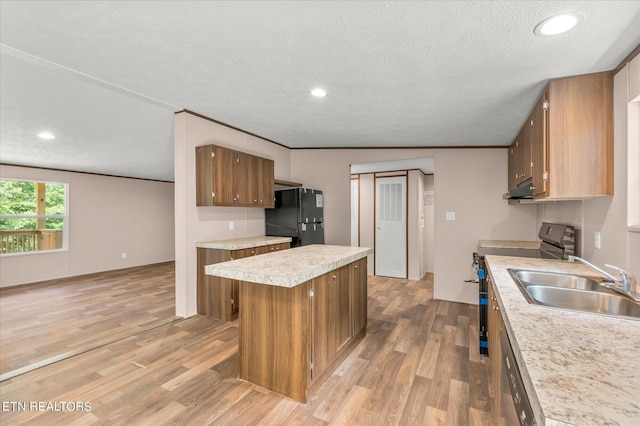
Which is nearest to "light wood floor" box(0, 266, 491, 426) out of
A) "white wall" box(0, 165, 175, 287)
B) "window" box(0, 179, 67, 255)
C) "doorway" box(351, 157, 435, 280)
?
"doorway" box(351, 157, 435, 280)

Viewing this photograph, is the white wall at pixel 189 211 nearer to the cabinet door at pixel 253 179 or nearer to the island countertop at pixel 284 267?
the cabinet door at pixel 253 179

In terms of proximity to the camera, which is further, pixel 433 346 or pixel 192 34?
pixel 433 346

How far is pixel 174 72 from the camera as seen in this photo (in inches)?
89.9

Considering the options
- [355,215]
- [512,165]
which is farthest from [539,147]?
[355,215]

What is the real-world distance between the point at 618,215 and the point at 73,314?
5.46 meters

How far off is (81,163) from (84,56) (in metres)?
4.26

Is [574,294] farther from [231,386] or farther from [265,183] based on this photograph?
[265,183]

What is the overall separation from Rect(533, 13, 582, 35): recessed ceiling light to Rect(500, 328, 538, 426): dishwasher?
5.32 feet

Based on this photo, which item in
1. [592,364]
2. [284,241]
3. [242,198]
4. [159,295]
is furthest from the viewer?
[159,295]

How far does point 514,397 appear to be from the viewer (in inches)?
34.8

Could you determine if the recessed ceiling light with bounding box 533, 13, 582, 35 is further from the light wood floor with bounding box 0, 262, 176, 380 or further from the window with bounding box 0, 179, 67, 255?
the window with bounding box 0, 179, 67, 255

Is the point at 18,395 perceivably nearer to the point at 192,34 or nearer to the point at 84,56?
the point at 84,56

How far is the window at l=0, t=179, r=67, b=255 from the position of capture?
524 centimetres

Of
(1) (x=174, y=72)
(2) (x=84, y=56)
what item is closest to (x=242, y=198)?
(1) (x=174, y=72)
